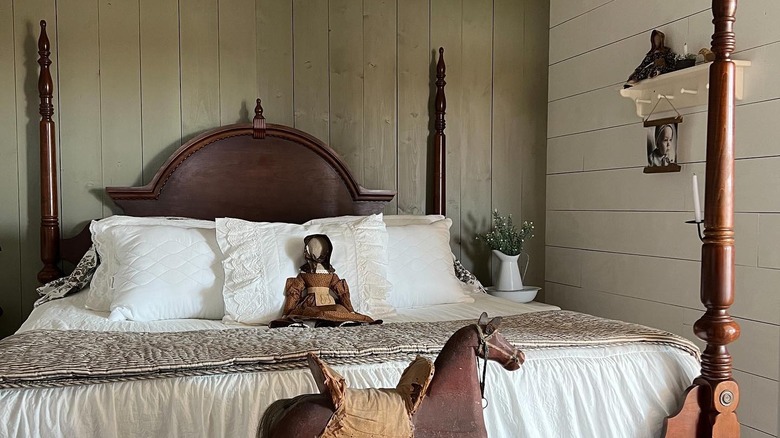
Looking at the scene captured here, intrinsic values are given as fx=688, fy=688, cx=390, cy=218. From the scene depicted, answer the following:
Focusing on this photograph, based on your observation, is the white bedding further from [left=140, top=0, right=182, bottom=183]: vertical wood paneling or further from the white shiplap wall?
[left=140, top=0, right=182, bottom=183]: vertical wood paneling

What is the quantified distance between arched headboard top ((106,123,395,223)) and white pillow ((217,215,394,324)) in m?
0.47

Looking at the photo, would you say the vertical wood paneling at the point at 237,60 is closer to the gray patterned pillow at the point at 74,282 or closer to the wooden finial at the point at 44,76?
the wooden finial at the point at 44,76

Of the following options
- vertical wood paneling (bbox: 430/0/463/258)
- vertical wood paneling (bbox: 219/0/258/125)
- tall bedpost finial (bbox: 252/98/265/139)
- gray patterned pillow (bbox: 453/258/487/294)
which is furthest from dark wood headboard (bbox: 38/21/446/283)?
gray patterned pillow (bbox: 453/258/487/294)

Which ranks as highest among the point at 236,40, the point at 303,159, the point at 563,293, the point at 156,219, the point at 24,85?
the point at 236,40

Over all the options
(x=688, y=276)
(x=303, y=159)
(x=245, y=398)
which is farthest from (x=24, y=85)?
(x=688, y=276)

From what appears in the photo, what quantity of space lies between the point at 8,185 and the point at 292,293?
135 centimetres

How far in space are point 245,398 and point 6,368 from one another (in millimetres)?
521

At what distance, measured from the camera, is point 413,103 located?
336 cm

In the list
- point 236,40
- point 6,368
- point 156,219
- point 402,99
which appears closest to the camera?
point 6,368

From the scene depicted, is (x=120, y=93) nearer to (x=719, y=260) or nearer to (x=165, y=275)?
(x=165, y=275)

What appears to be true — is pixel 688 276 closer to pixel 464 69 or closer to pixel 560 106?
pixel 560 106

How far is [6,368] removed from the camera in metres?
1.50

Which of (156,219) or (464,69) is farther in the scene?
(464,69)

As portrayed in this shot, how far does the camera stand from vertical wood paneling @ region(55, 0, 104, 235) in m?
2.85
